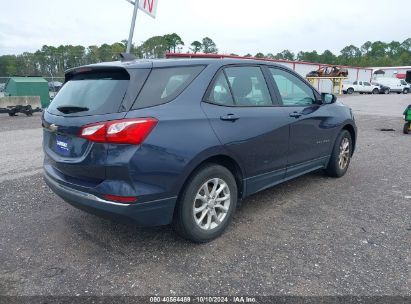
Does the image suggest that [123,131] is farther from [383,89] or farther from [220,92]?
[383,89]

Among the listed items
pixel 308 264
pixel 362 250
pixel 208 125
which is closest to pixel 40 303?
pixel 208 125

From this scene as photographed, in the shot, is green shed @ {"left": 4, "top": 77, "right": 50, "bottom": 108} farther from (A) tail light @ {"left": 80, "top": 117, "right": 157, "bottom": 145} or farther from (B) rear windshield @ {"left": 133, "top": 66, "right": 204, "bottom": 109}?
(A) tail light @ {"left": 80, "top": 117, "right": 157, "bottom": 145}

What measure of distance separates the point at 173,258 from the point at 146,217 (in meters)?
0.51

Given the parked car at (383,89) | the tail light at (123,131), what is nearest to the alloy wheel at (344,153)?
the tail light at (123,131)

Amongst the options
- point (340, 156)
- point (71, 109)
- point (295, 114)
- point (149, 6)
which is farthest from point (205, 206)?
point (149, 6)

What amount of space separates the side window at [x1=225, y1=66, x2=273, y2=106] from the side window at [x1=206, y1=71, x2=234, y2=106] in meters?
0.07

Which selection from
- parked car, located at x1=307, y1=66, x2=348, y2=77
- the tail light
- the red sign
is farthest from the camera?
parked car, located at x1=307, y1=66, x2=348, y2=77

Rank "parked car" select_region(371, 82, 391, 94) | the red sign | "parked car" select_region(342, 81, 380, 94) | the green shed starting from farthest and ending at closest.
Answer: "parked car" select_region(371, 82, 391, 94)
"parked car" select_region(342, 81, 380, 94)
the green shed
the red sign

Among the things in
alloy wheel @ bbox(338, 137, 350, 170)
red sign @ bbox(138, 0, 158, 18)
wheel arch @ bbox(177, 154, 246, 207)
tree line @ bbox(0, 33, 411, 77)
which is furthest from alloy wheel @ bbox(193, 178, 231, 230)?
tree line @ bbox(0, 33, 411, 77)

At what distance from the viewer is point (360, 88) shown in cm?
4416

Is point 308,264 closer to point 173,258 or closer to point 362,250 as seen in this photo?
point 362,250

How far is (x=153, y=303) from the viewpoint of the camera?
2521 millimetres

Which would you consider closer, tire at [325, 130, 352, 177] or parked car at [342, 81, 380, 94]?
tire at [325, 130, 352, 177]

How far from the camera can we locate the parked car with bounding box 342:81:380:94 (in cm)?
4340
